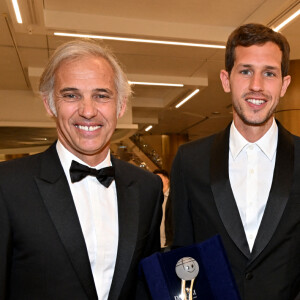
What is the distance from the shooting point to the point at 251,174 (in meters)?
1.87

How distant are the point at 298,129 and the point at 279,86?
7129 mm

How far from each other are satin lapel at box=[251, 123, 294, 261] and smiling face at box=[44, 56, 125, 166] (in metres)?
0.78

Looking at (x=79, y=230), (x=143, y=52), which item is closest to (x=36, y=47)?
(x=143, y=52)

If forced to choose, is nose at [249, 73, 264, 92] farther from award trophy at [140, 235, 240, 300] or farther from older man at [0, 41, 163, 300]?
award trophy at [140, 235, 240, 300]

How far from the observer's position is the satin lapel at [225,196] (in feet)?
5.77

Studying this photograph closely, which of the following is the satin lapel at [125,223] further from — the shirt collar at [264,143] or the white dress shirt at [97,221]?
the shirt collar at [264,143]

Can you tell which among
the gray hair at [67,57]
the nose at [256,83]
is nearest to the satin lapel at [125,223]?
the gray hair at [67,57]

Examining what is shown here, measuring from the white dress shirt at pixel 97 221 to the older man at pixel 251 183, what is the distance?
463 millimetres

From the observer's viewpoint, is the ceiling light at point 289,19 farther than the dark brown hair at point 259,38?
Yes

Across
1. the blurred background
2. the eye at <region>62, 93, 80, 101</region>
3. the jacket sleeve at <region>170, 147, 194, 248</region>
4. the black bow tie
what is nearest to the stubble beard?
the jacket sleeve at <region>170, 147, 194, 248</region>

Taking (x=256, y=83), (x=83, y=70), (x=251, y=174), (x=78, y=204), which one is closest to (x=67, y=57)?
(x=83, y=70)

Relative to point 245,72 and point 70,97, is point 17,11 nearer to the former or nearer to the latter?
point 70,97

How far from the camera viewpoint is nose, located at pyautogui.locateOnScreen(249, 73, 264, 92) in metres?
1.82

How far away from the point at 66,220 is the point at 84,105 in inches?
18.9
